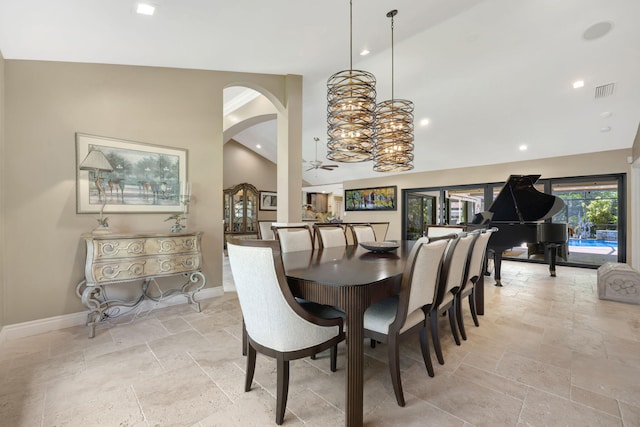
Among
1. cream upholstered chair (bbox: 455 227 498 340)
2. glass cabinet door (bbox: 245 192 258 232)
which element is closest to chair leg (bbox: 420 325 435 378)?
cream upholstered chair (bbox: 455 227 498 340)

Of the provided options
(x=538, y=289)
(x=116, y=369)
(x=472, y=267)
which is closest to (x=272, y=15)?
(x=472, y=267)

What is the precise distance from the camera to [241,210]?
862 cm

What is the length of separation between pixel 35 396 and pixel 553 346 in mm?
3770

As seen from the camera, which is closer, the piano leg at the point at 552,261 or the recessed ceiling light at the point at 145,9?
the recessed ceiling light at the point at 145,9

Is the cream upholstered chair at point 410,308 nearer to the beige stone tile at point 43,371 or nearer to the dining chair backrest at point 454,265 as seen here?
the dining chair backrest at point 454,265

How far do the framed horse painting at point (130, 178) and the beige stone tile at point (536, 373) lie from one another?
11.6ft

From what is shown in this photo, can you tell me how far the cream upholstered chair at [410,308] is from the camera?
5.30 ft

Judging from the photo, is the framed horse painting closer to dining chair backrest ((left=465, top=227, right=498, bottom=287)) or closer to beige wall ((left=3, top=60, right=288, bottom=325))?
beige wall ((left=3, top=60, right=288, bottom=325))

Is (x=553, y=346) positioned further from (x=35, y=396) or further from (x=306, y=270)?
(x=35, y=396)

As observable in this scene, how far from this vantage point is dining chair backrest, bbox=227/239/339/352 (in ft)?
4.55

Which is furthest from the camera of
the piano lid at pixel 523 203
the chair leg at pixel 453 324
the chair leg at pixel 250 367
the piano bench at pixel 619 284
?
the piano lid at pixel 523 203

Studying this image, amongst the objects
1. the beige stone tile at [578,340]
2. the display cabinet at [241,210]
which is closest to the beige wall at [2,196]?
the beige stone tile at [578,340]

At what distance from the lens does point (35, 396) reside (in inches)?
66.4

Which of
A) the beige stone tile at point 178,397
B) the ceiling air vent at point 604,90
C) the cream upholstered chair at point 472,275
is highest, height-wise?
the ceiling air vent at point 604,90
